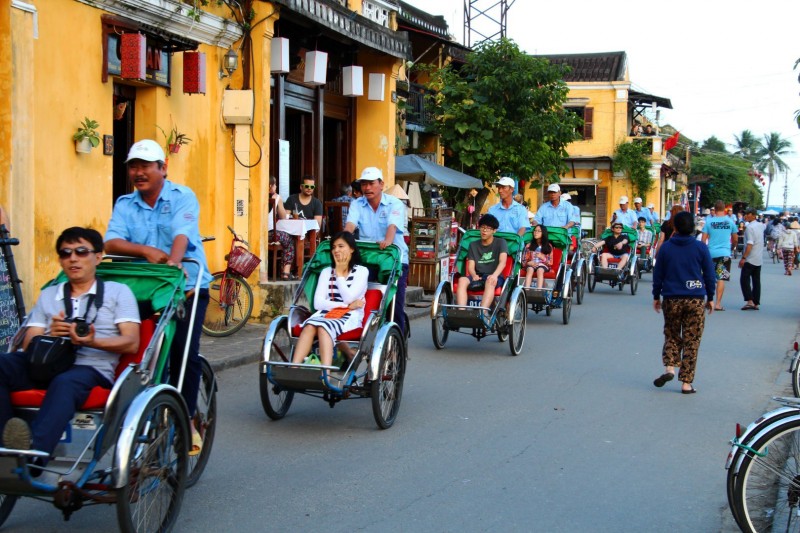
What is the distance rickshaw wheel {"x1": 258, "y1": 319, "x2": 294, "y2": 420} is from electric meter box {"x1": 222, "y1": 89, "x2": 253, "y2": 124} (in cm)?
586

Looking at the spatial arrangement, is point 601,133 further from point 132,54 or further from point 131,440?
point 131,440

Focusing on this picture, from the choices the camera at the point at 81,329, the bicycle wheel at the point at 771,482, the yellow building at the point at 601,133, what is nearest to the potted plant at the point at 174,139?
the camera at the point at 81,329

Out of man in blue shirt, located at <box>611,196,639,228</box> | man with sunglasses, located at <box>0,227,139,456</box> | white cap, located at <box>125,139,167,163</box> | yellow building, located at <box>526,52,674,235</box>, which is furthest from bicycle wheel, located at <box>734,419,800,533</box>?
yellow building, located at <box>526,52,674,235</box>

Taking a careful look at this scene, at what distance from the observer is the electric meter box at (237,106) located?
12734 millimetres

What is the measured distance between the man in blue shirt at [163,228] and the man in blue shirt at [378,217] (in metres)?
3.05

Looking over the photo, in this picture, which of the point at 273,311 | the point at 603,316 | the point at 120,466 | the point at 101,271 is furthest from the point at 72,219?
the point at 603,316

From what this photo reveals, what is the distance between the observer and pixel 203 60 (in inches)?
462

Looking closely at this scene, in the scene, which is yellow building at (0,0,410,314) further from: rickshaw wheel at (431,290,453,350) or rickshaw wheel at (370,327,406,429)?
rickshaw wheel at (370,327,406,429)

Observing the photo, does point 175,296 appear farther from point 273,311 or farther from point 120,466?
point 273,311

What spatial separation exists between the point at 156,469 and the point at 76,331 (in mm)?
784

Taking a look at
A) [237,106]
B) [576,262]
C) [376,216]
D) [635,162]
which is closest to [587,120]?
[635,162]

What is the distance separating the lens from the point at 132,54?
10.4 metres

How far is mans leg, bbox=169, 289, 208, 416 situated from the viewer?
5.50 m

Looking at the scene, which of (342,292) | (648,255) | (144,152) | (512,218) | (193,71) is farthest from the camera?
(648,255)
